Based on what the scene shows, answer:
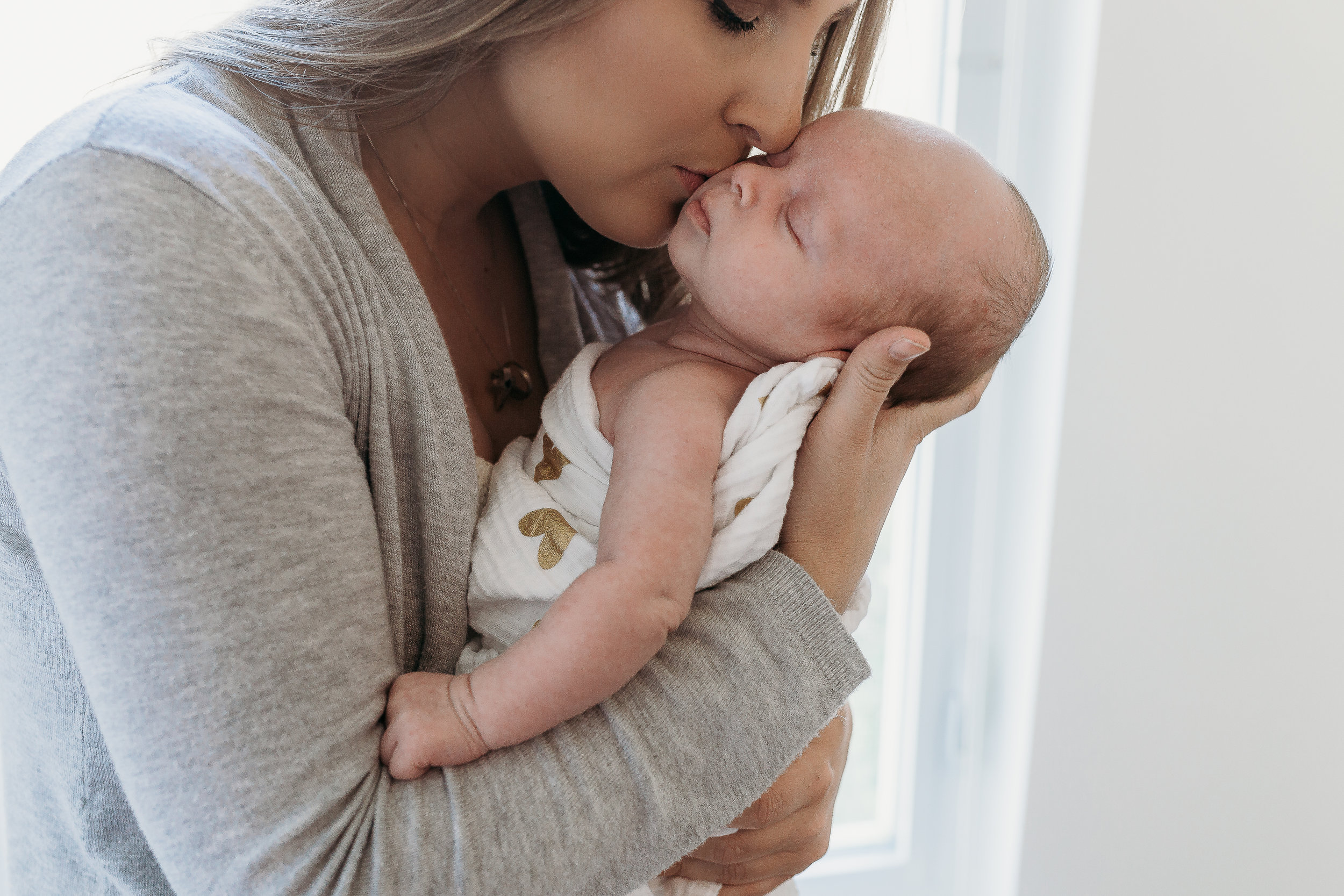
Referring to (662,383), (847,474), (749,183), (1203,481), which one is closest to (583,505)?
(662,383)

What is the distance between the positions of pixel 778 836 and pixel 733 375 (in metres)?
0.48

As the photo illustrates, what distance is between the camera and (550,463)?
0.95 m

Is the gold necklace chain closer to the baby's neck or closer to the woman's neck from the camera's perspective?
the woman's neck

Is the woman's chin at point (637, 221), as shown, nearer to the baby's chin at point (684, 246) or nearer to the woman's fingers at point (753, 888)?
the baby's chin at point (684, 246)

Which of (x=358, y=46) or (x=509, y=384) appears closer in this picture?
(x=358, y=46)

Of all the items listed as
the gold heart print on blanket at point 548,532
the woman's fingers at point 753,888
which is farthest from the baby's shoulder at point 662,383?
the woman's fingers at point 753,888

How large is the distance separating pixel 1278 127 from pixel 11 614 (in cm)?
175

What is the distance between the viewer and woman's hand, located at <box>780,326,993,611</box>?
0.85m

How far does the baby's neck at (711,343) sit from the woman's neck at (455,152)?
0.27 meters

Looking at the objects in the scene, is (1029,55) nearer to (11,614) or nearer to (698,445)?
(698,445)

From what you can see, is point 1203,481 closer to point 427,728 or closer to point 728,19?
point 728,19

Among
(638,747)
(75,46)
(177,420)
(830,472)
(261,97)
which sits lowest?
(638,747)

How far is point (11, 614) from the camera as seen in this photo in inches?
29.9

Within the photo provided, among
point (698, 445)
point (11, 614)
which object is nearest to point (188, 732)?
point (11, 614)
